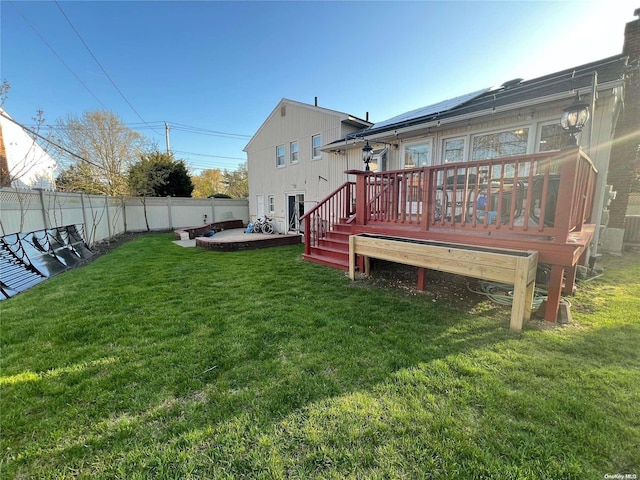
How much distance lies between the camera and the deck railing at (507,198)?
2902 millimetres

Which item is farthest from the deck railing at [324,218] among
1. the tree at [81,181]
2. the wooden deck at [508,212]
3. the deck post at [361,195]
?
the tree at [81,181]

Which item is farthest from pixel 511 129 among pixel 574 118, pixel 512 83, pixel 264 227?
pixel 264 227

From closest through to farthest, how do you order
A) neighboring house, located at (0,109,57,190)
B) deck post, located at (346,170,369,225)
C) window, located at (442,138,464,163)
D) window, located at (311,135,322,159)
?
deck post, located at (346,170,369,225)
window, located at (442,138,464,163)
neighboring house, located at (0,109,57,190)
window, located at (311,135,322,159)

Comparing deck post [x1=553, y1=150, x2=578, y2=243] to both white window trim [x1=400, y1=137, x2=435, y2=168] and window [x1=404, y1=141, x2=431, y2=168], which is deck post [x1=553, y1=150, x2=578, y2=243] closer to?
white window trim [x1=400, y1=137, x2=435, y2=168]

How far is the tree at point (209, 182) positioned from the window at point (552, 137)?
30828 mm

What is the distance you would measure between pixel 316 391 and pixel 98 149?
19513mm

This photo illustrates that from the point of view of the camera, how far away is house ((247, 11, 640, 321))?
124 inches

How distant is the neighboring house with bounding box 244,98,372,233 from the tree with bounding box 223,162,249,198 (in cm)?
1516

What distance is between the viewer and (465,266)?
Answer: 334 cm

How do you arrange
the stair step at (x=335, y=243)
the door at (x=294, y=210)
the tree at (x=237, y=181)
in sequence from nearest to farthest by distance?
the stair step at (x=335, y=243) → the door at (x=294, y=210) → the tree at (x=237, y=181)

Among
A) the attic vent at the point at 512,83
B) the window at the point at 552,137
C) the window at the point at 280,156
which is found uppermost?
the attic vent at the point at 512,83

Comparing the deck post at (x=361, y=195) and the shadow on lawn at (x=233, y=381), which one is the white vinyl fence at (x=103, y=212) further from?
the deck post at (x=361, y=195)

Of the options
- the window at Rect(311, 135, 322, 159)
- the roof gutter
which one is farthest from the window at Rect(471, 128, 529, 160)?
the window at Rect(311, 135, 322, 159)

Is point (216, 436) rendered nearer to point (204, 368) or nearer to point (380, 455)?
point (204, 368)
